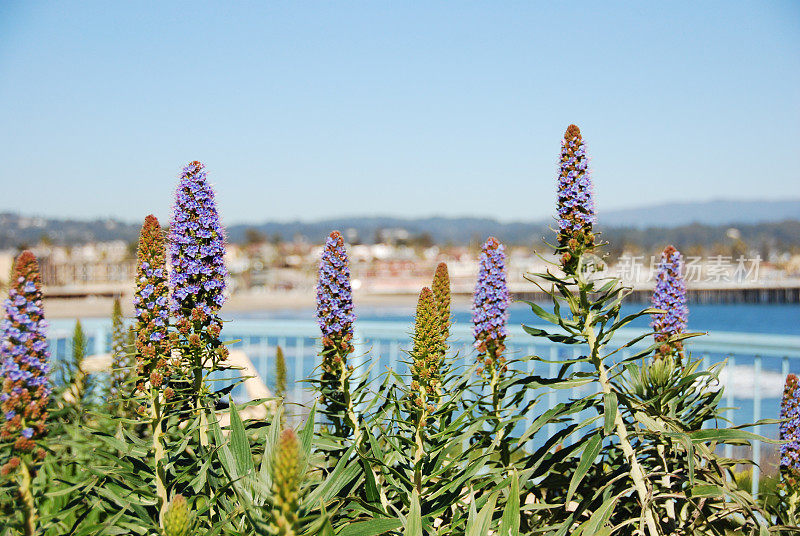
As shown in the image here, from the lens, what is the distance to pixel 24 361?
4.18ft

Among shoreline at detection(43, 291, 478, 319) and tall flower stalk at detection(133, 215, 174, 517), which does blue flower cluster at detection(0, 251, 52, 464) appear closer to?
tall flower stalk at detection(133, 215, 174, 517)

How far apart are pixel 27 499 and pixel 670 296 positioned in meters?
2.09

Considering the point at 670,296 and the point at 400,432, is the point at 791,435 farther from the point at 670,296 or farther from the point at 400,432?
the point at 400,432

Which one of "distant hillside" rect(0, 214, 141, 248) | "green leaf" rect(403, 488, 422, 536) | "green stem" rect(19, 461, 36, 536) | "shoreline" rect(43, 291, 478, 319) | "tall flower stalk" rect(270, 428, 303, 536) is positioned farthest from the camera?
"distant hillside" rect(0, 214, 141, 248)

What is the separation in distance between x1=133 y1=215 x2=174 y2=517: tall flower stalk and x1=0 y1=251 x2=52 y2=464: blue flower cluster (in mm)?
408

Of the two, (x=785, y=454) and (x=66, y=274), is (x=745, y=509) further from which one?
(x=66, y=274)

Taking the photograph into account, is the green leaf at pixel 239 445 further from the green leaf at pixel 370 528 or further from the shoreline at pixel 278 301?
the shoreline at pixel 278 301

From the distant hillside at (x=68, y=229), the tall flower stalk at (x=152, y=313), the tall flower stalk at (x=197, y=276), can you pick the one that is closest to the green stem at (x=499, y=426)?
the tall flower stalk at (x=197, y=276)

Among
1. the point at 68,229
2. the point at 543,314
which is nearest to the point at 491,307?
the point at 543,314

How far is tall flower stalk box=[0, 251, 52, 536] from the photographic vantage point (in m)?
1.19

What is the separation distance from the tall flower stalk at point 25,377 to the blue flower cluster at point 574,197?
144cm

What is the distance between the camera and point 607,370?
73.1 inches

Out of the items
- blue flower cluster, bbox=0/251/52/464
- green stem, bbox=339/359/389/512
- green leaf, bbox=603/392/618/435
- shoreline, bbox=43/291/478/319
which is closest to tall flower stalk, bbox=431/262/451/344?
green stem, bbox=339/359/389/512

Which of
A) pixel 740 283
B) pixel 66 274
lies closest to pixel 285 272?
pixel 66 274
